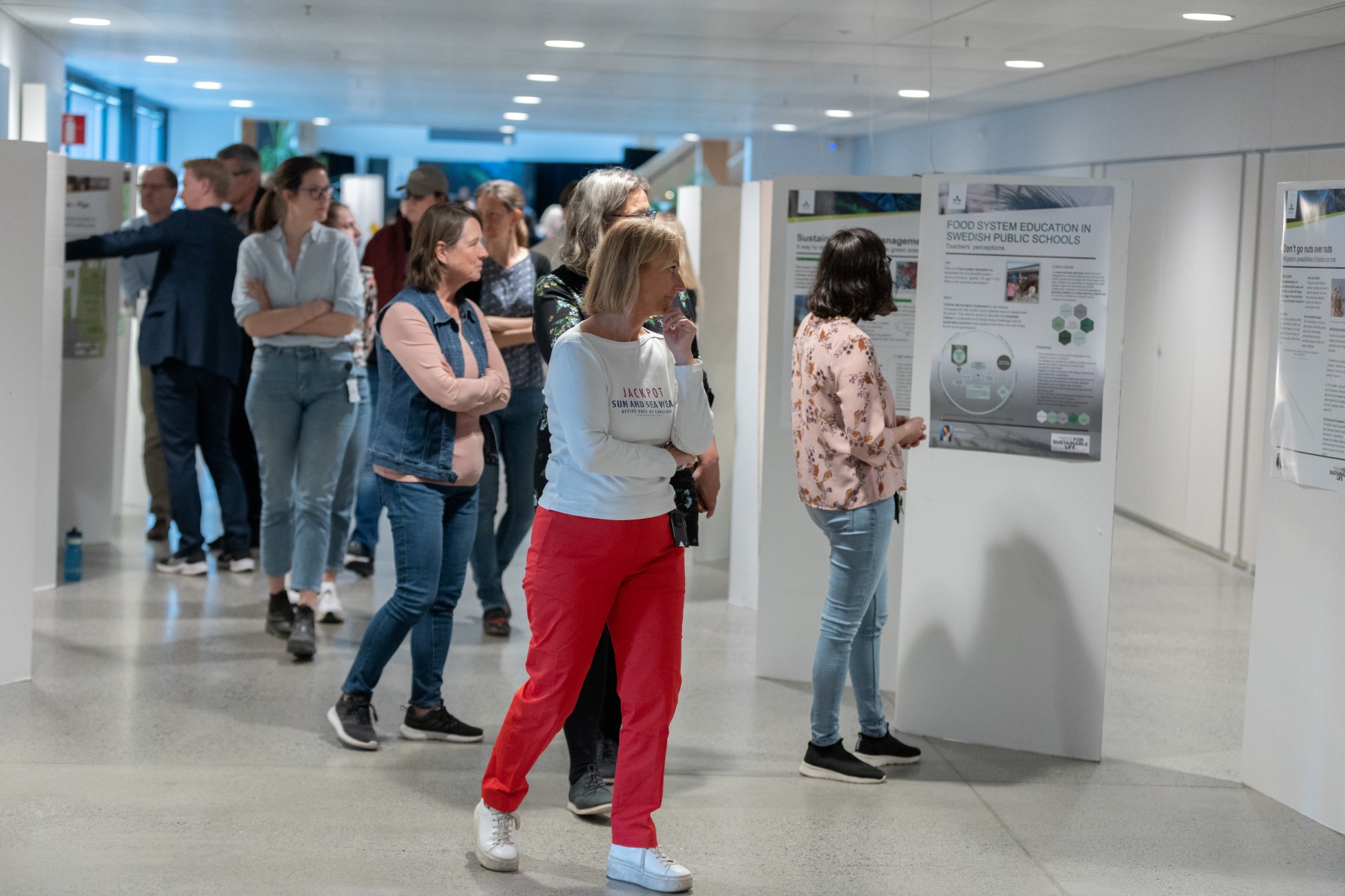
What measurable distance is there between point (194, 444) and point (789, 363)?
114 inches

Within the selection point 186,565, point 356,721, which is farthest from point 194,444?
point 356,721

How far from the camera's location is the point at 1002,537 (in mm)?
4035

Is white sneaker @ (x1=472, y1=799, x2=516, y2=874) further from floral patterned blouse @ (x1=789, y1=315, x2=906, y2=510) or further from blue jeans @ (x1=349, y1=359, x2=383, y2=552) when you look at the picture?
blue jeans @ (x1=349, y1=359, x2=383, y2=552)

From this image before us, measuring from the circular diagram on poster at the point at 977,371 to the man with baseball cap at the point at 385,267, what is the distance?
2.13 metres

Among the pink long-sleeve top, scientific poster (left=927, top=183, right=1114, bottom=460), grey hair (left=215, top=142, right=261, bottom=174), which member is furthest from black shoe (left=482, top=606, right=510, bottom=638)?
grey hair (left=215, top=142, right=261, bottom=174)

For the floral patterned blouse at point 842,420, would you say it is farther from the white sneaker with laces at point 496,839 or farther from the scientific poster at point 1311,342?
the white sneaker with laces at point 496,839

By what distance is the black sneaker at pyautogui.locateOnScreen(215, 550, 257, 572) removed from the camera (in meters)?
6.07

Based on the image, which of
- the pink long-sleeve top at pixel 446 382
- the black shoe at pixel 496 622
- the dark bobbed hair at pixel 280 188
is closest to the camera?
the pink long-sleeve top at pixel 446 382

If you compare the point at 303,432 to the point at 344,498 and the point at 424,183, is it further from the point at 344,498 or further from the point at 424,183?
the point at 424,183

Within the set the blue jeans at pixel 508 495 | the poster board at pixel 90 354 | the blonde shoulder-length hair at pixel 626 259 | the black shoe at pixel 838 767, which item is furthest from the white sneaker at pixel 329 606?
the blonde shoulder-length hair at pixel 626 259

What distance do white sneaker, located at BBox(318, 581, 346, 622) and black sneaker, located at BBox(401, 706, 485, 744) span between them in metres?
1.42

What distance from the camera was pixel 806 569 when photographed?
4805 mm

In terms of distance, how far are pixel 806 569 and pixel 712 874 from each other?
71.2 inches

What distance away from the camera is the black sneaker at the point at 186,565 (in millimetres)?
6016
